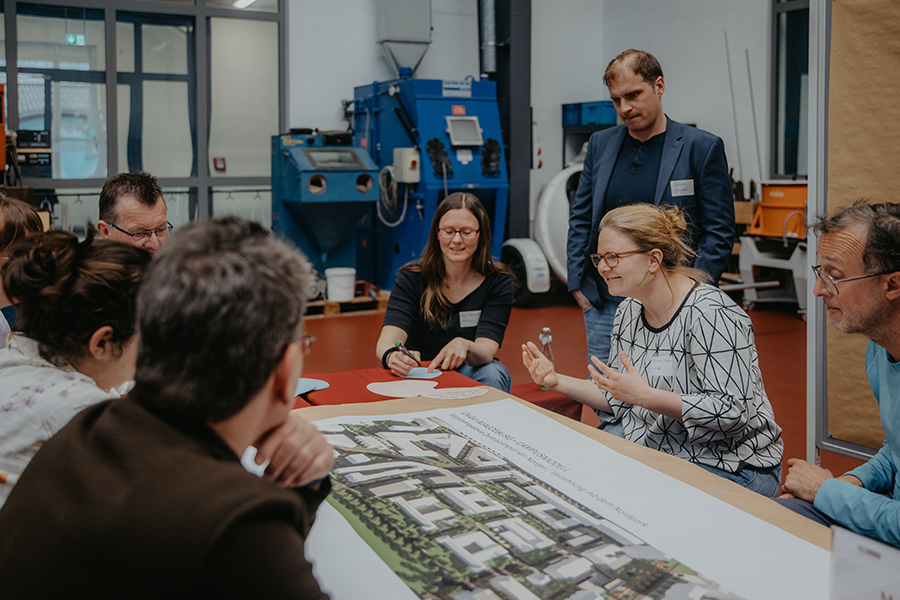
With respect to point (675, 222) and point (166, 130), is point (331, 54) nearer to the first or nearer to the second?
point (166, 130)

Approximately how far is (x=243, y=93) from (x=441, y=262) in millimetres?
5461

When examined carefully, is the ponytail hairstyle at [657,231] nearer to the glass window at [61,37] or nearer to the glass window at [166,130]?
the glass window at [166,130]

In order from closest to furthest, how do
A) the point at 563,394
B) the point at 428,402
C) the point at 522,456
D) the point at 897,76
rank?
the point at 522,456 < the point at 428,402 < the point at 563,394 < the point at 897,76

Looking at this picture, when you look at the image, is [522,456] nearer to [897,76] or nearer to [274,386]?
[274,386]

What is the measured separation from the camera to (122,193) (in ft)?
7.38

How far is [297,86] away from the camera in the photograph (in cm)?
740

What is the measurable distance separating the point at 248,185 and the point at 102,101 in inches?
59.4

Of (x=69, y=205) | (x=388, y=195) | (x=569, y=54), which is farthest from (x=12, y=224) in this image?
(x=569, y=54)

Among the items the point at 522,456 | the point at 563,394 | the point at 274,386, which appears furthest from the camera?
the point at 563,394

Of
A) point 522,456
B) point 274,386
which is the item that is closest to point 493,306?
point 522,456

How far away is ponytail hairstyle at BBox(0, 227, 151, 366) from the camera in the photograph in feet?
3.67

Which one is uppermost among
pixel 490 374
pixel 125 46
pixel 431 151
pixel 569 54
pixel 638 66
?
pixel 569 54

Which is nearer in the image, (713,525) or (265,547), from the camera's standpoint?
(265,547)

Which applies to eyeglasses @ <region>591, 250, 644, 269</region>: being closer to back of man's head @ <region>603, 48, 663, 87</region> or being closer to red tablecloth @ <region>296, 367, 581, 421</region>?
red tablecloth @ <region>296, 367, 581, 421</region>
